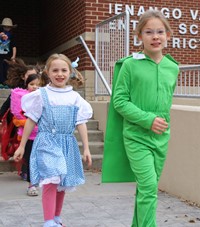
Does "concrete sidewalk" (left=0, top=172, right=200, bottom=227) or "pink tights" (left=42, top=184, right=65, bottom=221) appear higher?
"pink tights" (left=42, top=184, right=65, bottom=221)

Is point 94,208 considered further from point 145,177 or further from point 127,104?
point 127,104

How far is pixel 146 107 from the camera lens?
11.5 ft

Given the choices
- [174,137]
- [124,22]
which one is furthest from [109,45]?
[174,137]

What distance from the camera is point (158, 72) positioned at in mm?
3559

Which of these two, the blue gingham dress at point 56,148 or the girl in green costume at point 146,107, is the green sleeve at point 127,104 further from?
the blue gingham dress at point 56,148

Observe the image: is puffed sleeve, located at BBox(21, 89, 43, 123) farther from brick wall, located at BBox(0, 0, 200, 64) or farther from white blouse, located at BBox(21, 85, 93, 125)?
brick wall, located at BBox(0, 0, 200, 64)

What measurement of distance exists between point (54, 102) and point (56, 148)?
0.40 metres

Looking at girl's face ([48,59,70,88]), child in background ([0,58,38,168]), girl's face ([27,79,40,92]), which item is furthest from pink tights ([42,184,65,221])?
child in background ([0,58,38,168])

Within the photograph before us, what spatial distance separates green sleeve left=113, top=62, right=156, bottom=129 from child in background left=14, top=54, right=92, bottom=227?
64 cm

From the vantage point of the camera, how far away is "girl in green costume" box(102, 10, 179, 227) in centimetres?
342

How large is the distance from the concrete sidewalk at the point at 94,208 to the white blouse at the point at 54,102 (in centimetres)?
107

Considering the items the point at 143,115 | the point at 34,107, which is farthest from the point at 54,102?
the point at 143,115

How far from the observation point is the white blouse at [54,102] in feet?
13.1

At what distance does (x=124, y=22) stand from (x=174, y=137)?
3268 mm
